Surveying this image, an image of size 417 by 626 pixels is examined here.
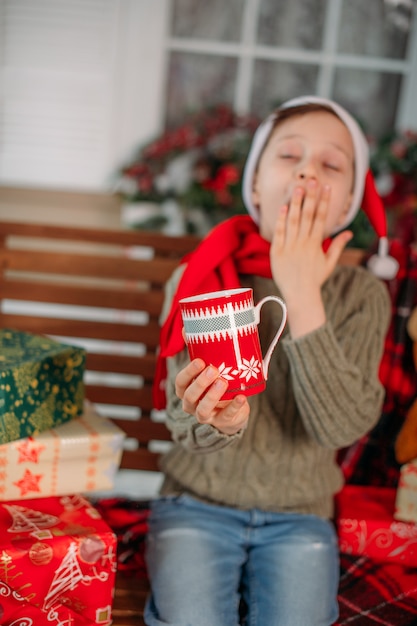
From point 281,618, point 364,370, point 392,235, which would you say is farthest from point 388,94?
point 281,618

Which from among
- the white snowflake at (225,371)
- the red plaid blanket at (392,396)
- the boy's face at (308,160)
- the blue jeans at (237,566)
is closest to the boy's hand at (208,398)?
the white snowflake at (225,371)

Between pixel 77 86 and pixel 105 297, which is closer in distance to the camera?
pixel 105 297

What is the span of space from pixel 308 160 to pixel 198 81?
5.45 feet

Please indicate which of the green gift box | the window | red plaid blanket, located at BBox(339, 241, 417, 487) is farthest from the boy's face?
the window

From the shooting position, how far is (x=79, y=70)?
2.61 meters

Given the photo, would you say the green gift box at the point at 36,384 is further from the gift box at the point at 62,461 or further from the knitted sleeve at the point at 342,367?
the knitted sleeve at the point at 342,367

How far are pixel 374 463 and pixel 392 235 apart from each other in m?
1.25

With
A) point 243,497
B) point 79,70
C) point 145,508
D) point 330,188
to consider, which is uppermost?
point 79,70

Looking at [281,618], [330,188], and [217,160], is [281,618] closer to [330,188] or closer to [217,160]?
[330,188]

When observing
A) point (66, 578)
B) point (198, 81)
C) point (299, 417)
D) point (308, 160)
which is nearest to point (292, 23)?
point (198, 81)

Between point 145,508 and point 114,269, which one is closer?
point 145,508

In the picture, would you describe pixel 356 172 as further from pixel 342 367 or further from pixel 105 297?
pixel 105 297

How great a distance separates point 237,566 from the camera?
1.10 metres

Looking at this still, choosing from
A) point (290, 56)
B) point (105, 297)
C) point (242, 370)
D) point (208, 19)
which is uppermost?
point (208, 19)
